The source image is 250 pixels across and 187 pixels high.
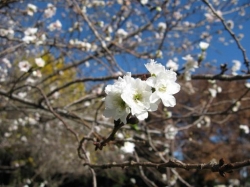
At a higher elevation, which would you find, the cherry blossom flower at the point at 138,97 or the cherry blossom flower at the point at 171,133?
the cherry blossom flower at the point at 171,133

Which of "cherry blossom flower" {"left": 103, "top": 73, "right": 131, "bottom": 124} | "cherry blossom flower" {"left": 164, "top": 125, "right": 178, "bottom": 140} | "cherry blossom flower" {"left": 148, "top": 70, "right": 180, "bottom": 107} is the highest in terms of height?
"cherry blossom flower" {"left": 164, "top": 125, "right": 178, "bottom": 140}

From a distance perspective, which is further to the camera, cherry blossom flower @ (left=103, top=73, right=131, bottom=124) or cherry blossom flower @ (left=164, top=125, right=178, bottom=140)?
cherry blossom flower @ (left=164, top=125, right=178, bottom=140)

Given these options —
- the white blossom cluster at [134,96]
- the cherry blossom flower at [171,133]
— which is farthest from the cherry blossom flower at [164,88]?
the cherry blossom flower at [171,133]

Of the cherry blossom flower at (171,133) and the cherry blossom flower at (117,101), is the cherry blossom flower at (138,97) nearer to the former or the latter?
the cherry blossom flower at (117,101)

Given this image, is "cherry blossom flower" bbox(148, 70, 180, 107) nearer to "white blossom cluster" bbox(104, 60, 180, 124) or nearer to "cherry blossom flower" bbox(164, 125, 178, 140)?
"white blossom cluster" bbox(104, 60, 180, 124)

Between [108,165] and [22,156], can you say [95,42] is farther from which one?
[22,156]

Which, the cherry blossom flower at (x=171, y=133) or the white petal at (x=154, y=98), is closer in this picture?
the white petal at (x=154, y=98)

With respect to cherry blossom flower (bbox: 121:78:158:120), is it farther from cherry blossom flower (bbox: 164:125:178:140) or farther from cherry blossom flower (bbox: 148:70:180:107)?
cherry blossom flower (bbox: 164:125:178:140)

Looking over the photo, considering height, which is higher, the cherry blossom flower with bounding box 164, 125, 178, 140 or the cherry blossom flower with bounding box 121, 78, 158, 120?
the cherry blossom flower with bounding box 164, 125, 178, 140

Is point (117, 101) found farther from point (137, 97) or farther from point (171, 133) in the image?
point (171, 133)

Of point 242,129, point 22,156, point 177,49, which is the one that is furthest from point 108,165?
point 22,156

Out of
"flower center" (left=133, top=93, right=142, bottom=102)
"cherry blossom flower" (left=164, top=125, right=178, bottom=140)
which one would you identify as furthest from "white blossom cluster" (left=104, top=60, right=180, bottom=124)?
"cherry blossom flower" (left=164, top=125, right=178, bottom=140)
